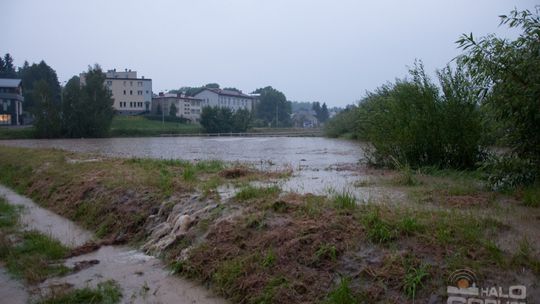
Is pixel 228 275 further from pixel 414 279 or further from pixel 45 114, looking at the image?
pixel 45 114

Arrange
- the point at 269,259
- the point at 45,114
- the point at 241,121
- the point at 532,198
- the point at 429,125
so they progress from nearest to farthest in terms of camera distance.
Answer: the point at 269,259, the point at 532,198, the point at 429,125, the point at 45,114, the point at 241,121

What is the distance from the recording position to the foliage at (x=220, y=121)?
7894cm

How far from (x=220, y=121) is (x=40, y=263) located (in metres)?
73.4

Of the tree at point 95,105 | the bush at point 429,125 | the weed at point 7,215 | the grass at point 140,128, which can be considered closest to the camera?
the weed at point 7,215

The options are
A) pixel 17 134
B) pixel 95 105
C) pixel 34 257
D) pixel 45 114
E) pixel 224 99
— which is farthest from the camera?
pixel 224 99

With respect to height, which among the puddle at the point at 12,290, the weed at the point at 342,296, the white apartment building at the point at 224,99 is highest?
the white apartment building at the point at 224,99

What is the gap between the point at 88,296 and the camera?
19.4 feet

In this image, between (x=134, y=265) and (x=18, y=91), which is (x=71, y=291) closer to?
(x=134, y=265)

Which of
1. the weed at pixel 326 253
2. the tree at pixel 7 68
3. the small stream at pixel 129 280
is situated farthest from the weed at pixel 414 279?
the tree at pixel 7 68

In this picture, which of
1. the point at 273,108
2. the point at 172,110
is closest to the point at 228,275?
the point at 172,110

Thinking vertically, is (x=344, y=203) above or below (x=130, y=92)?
below

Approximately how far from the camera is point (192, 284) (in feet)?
20.6

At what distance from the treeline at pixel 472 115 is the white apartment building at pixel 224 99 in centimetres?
9696

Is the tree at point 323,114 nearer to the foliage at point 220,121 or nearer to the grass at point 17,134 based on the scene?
the foliage at point 220,121
